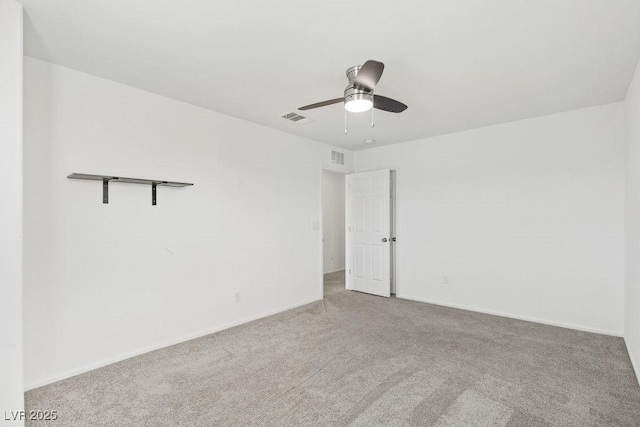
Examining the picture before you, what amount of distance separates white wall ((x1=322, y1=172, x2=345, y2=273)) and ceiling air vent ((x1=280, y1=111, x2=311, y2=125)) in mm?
3305

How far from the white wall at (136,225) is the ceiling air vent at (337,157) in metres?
1.11

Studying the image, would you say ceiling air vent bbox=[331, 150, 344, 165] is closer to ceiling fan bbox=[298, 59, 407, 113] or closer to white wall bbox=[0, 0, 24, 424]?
ceiling fan bbox=[298, 59, 407, 113]

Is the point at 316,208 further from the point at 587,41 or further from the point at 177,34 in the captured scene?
the point at 587,41

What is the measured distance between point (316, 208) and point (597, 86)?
3544mm

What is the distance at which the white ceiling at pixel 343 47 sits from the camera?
191 cm

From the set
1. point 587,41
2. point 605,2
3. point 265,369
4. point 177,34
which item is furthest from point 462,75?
point 265,369

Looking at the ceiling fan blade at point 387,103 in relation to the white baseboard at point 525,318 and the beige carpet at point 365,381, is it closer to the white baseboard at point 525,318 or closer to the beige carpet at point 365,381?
the beige carpet at point 365,381

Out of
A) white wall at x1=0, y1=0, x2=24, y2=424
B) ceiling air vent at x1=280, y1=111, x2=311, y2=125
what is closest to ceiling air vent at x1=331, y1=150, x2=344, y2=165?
ceiling air vent at x1=280, y1=111, x2=311, y2=125

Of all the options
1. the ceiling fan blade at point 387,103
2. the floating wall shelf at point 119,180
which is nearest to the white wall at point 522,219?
the ceiling fan blade at point 387,103

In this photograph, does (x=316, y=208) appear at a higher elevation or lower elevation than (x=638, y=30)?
lower

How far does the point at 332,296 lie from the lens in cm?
523

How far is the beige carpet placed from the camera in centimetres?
212

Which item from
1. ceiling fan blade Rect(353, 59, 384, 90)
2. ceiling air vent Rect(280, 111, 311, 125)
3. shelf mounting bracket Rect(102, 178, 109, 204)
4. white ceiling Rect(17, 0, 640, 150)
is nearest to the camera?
white ceiling Rect(17, 0, 640, 150)

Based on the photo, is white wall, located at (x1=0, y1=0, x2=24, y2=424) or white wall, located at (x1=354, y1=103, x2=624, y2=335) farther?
white wall, located at (x1=354, y1=103, x2=624, y2=335)
